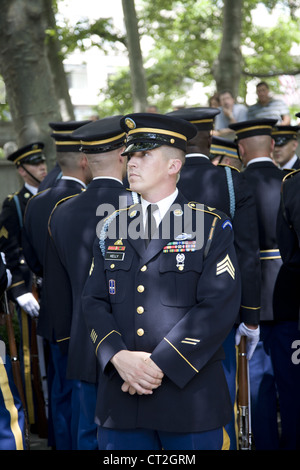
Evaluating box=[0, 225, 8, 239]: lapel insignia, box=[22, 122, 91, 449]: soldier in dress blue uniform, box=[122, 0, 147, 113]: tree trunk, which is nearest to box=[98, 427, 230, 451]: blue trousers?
box=[22, 122, 91, 449]: soldier in dress blue uniform

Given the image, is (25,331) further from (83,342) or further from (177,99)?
(177,99)

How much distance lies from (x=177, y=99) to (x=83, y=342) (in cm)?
2433

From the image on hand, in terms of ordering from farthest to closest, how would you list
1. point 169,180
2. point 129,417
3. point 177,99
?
point 177,99 < point 169,180 < point 129,417

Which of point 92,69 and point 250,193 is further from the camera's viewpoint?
point 92,69

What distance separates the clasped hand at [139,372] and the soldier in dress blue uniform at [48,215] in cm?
176

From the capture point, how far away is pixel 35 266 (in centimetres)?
512

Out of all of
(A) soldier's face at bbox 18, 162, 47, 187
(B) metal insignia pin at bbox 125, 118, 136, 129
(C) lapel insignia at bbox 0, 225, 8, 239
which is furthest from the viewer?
(A) soldier's face at bbox 18, 162, 47, 187

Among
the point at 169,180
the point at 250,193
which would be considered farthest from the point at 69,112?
the point at 169,180

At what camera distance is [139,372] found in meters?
2.78

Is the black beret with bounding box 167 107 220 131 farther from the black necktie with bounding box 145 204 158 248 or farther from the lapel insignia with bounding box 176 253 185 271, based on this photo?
the lapel insignia with bounding box 176 253 185 271

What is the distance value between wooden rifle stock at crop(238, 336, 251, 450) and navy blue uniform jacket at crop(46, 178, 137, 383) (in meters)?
0.95

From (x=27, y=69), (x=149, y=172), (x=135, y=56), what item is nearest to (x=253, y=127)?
(x=149, y=172)

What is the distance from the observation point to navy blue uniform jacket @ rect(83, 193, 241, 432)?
2.81 metres

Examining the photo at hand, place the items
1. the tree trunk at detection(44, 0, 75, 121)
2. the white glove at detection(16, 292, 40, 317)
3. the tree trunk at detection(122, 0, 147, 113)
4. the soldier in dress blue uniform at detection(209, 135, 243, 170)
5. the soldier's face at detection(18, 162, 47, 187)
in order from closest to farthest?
the white glove at detection(16, 292, 40, 317) < the soldier in dress blue uniform at detection(209, 135, 243, 170) < the soldier's face at detection(18, 162, 47, 187) < the tree trunk at detection(44, 0, 75, 121) < the tree trunk at detection(122, 0, 147, 113)
